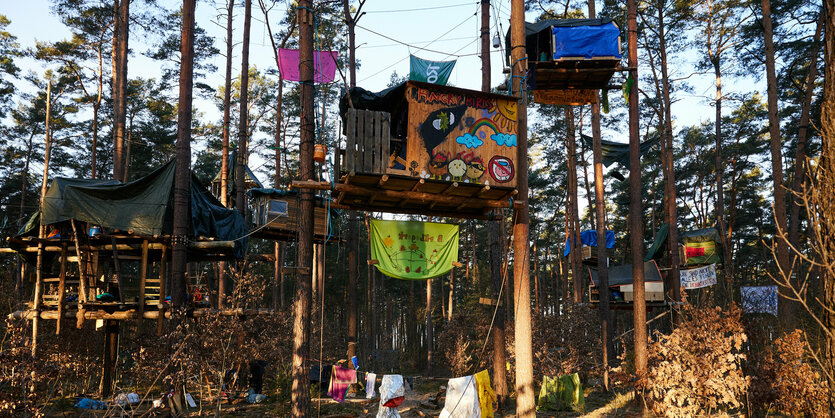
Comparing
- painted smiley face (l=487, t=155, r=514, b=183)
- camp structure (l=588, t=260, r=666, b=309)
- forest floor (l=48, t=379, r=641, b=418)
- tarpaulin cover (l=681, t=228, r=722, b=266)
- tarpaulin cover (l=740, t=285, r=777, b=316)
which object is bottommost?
forest floor (l=48, t=379, r=641, b=418)

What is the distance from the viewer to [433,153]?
10.3 metres

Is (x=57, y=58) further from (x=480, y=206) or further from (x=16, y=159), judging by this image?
(x=480, y=206)

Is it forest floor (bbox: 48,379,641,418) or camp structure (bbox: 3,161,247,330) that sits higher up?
camp structure (bbox: 3,161,247,330)

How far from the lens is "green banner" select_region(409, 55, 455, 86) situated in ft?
57.6

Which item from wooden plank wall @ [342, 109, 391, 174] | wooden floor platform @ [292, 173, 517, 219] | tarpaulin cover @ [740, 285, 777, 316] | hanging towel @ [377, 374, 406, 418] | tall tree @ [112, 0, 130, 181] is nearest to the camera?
wooden plank wall @ [342, 109, 391, 174]

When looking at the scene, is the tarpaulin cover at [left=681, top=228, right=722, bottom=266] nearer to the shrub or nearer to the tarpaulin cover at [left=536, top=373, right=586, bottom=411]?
the tarpaulin cover at [left=536, top=373, right=586, bottom=411]

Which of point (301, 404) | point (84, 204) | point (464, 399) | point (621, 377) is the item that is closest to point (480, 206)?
point (464, 399)

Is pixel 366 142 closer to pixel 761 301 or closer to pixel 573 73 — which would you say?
pixel 573 73

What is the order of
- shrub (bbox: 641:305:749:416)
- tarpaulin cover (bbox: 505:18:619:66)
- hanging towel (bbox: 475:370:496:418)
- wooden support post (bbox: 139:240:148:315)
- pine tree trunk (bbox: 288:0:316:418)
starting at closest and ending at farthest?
shrub (bbox: 641:305:749:416) → pine tree trunk (bbox: 288:0:316:418) → tarpaulin cover (bbox: 505:18:619:66) → hanging towel (bbox: 475:370:496:418) → wooden support post (bbox: 139:240:148:315)

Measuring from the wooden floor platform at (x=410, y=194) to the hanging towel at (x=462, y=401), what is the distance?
4.14m

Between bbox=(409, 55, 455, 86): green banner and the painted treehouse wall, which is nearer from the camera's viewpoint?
the painted treehouse wall

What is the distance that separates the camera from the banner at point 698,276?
22266 millimetres

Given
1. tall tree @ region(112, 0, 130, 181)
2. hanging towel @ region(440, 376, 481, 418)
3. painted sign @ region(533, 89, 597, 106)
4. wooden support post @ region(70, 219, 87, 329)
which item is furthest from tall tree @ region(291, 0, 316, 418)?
tall tree @ region(112, 0, 130, 181)

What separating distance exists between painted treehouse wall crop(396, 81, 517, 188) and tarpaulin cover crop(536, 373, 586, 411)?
1048 cm
